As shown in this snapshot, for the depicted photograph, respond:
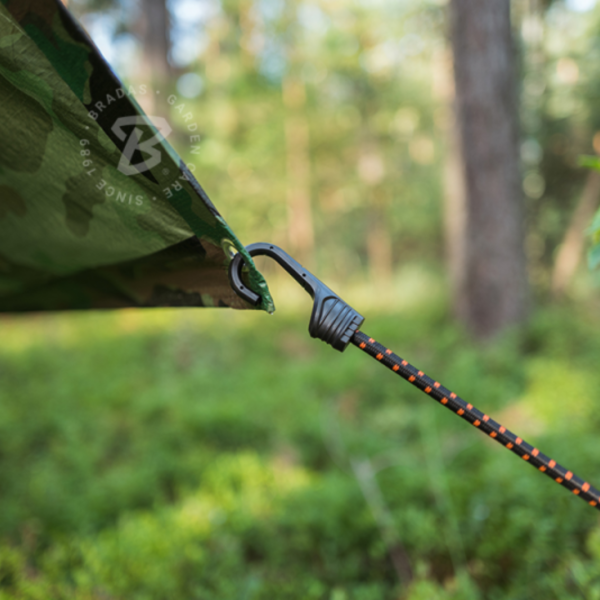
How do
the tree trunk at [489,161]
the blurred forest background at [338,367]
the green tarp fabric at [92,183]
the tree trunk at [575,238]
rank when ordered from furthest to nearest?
the tree trunk at [575,238]
the tree trunk at [489,161]
the blurred forest background at [338,367]
the green tarp fabric at [92,183]

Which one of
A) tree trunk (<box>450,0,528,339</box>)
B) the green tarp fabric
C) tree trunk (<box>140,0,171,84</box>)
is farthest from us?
tree trunk (<box>140,0,171,84</box>)

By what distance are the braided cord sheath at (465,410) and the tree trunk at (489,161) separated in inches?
195

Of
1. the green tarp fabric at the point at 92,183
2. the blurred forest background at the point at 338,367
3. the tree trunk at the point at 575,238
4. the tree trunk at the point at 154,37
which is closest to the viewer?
the green tarp fabric at the point at 92,183

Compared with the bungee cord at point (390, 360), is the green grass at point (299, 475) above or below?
below

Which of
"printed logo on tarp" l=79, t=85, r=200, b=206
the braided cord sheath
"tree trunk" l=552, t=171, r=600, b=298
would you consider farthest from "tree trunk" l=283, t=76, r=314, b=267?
the braided cord sheath

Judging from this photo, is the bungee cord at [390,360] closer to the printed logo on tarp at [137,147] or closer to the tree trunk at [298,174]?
the printed logo on tarp at [137,147]

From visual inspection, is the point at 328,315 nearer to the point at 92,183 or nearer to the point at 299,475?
the point at 92,183

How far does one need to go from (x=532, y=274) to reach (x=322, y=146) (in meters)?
6.94

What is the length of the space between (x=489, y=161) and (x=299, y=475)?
174 inches

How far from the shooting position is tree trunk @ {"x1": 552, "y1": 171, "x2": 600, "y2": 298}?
6703 millimetres

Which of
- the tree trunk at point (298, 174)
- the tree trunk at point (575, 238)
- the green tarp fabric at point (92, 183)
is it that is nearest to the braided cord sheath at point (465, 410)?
the green tarp fabric at point (92, 183)

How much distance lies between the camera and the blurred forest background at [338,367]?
7.69ft

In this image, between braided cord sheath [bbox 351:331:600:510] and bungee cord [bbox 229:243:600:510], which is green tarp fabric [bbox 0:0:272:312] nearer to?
bungee cord [bbox 229:243:600:510]

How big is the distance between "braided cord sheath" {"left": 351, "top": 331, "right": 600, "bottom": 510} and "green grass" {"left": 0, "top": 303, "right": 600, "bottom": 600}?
937 mm
